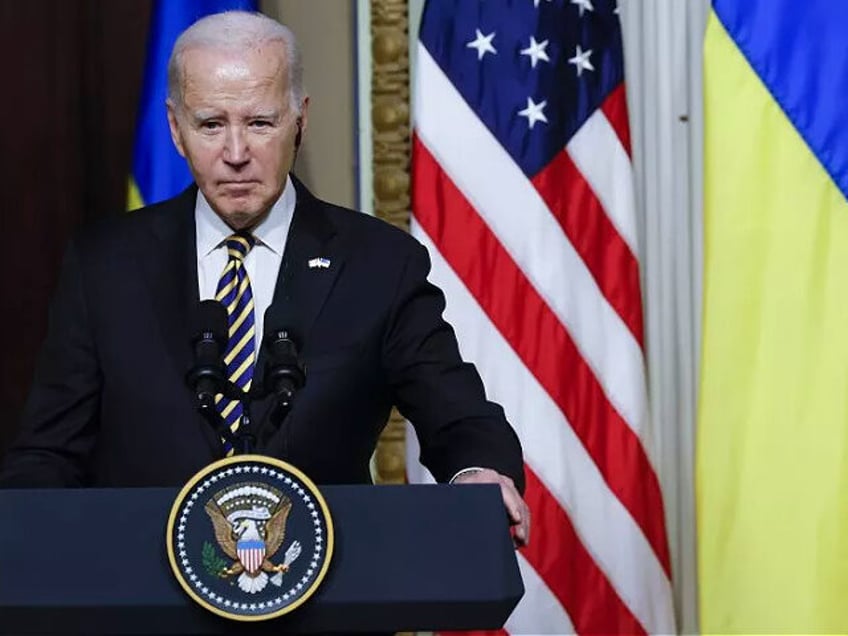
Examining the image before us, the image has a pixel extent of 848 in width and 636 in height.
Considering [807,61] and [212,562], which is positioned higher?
[807,61]

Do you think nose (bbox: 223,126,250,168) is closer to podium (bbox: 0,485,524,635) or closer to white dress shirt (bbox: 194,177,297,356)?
white dress shirt (bbox: 194,177,297,356)

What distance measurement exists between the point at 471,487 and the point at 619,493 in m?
1.94

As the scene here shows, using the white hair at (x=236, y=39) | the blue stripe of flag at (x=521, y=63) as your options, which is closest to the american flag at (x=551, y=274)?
the blue stripe of flag at (x=521, y=63)

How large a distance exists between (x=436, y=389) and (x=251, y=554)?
677 mm

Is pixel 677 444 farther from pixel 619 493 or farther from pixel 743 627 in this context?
pixel 743 627

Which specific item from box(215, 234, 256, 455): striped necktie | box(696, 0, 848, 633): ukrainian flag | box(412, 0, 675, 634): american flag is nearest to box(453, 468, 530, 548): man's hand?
box(215, 234, 256, 455): striped necktie

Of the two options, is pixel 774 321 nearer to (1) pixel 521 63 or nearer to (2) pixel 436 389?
(1) pixel 521 63

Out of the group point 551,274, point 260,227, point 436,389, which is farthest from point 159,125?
point 436,389

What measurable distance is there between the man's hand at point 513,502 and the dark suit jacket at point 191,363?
0.44 feet

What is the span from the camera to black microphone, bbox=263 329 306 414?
5.92 feet

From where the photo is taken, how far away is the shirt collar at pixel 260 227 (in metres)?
2.35

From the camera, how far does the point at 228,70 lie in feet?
7.27

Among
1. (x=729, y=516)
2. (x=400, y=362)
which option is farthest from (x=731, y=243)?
(x=400, y=362)

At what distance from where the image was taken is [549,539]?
359 cm
